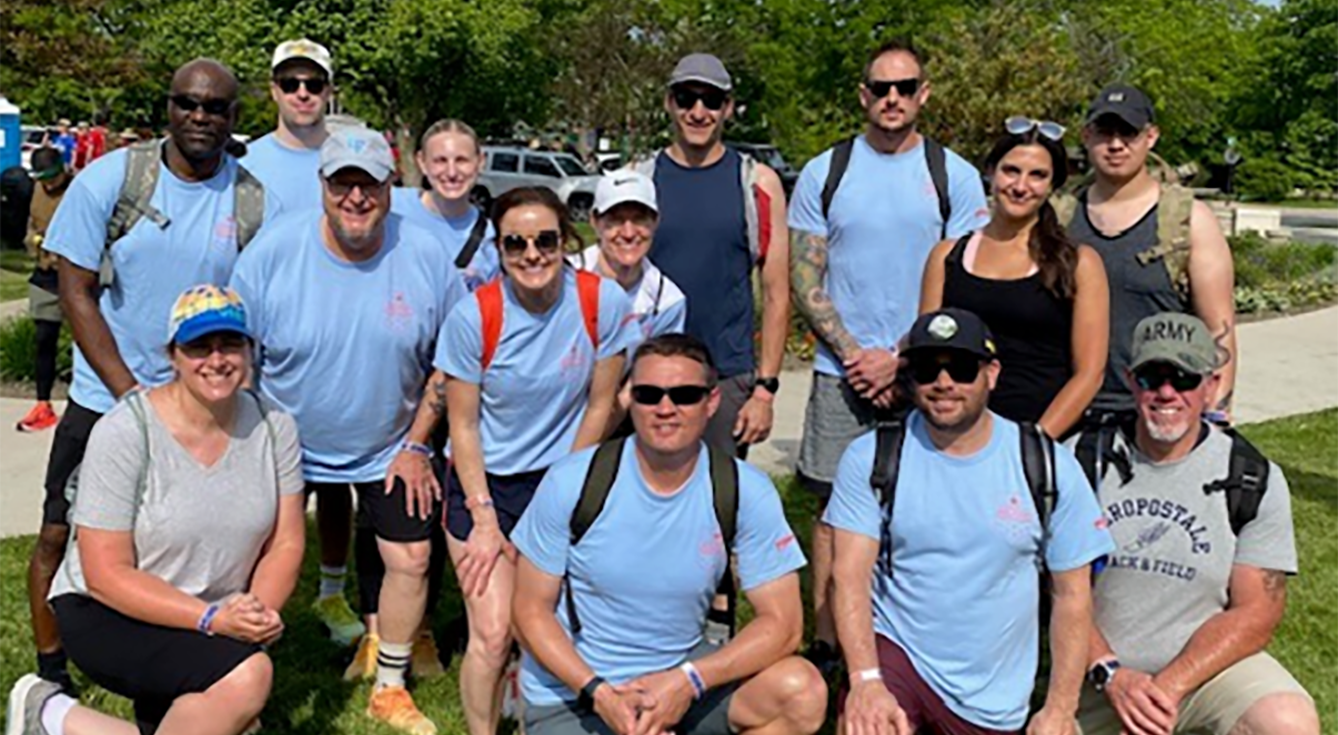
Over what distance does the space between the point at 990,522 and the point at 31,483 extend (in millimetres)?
5973

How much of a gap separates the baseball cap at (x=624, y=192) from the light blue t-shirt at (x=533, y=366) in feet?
0.89

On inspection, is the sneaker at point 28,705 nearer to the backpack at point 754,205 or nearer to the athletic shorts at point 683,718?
the athletic shorts at point 683,718

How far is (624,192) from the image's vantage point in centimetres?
437

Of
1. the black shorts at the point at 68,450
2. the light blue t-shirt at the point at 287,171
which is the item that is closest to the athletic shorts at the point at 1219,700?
the light blue t-shirt at the point at 287,171

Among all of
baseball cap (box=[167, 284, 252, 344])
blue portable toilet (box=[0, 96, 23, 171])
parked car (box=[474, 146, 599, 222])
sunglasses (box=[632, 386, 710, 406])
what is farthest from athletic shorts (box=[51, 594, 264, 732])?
parked car (box=[474, 146, 599, 222])

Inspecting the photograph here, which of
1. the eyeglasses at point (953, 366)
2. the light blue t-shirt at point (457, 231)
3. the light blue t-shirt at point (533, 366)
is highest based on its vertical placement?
the light blue t-shirt at point (457, 231)

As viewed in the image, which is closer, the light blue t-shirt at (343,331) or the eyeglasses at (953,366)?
the eyeglasses at (953,366)

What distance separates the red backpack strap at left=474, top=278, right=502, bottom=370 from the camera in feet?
13.5

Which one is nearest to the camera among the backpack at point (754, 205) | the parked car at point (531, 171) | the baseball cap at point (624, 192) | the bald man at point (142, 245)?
the bald man at point (142, 245)

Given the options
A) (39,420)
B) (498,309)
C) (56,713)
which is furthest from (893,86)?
(39,420)

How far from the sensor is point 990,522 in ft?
11.8

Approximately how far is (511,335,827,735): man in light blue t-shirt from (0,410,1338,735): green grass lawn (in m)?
1.23

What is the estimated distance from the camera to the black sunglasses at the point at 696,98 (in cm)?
473

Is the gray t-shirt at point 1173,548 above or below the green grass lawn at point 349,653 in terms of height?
above
